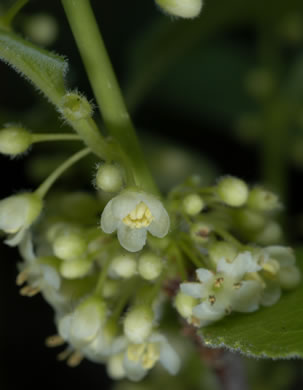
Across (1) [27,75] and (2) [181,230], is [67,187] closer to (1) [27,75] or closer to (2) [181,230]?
(2) [181,230]

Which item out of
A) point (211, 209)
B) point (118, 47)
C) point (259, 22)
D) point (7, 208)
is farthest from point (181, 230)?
point (118, 47)

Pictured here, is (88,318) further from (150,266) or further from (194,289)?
(194,289)

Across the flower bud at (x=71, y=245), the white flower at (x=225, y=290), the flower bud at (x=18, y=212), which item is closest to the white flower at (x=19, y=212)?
the flower bud at (x=18, y=212)

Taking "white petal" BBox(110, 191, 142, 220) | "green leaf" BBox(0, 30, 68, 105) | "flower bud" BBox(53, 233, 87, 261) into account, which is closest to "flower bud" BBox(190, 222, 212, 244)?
"white petal" BBox(110, 191, 142, 220)

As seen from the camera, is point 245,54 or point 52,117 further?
point 245,54

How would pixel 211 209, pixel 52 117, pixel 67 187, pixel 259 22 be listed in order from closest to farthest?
1. pixel 211 209
2. pixel 52 117
3. pixel 67 187
4. pixel 259 22

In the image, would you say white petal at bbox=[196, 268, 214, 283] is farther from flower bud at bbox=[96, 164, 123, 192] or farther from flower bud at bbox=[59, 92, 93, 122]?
flower bud at bbox=[59, 92, 93, 122]

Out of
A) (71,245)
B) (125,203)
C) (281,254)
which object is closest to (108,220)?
(125,203)
